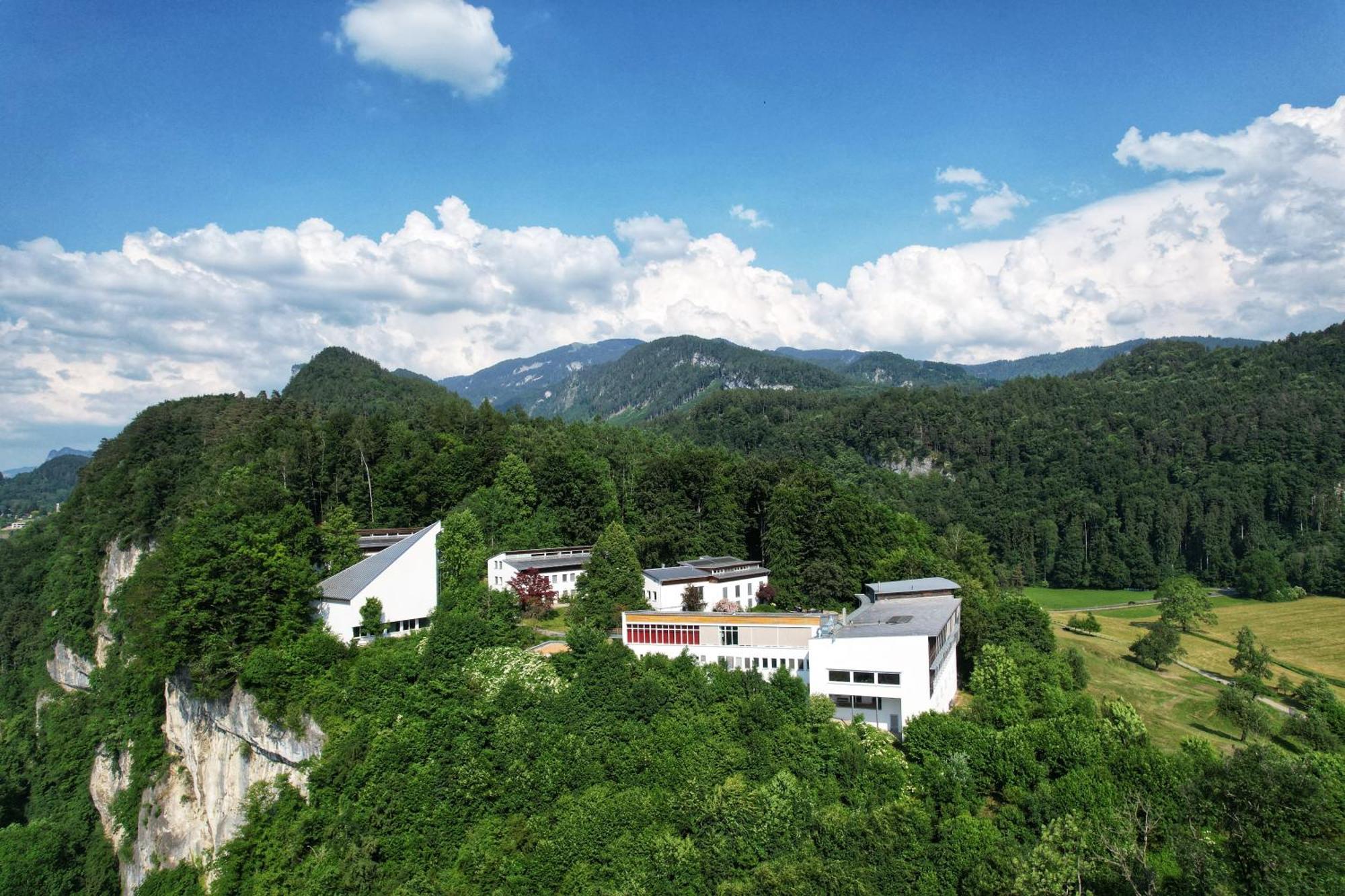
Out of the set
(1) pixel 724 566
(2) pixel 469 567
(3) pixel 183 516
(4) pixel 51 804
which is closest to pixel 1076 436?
(1) pixel 724 566

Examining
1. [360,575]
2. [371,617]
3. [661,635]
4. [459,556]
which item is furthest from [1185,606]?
[360,575]

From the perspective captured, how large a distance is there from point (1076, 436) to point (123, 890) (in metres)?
144

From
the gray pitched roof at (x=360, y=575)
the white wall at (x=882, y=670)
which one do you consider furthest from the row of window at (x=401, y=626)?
the white wall at (x=882, y=670)

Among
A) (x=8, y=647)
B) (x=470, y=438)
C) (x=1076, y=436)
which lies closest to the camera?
(x=470, y=438)

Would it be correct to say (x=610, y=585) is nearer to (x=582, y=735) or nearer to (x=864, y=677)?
(x=582, y=735)

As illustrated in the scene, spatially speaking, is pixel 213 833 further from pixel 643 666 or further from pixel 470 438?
pixel 470 438

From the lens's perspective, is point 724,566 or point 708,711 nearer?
point 708,711

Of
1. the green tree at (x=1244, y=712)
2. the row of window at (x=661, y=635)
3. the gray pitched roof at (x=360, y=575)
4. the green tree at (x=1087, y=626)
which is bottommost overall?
the green tree at (x=1087, y=626)

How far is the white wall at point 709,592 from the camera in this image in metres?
41.3

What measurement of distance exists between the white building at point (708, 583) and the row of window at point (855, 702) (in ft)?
36.6

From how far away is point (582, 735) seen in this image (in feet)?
101

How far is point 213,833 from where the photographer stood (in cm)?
3656

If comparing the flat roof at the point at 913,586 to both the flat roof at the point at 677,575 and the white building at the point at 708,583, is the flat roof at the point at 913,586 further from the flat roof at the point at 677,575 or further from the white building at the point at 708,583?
the flat roof at the point at 677,575

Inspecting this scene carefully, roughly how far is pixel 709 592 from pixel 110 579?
48682mm
